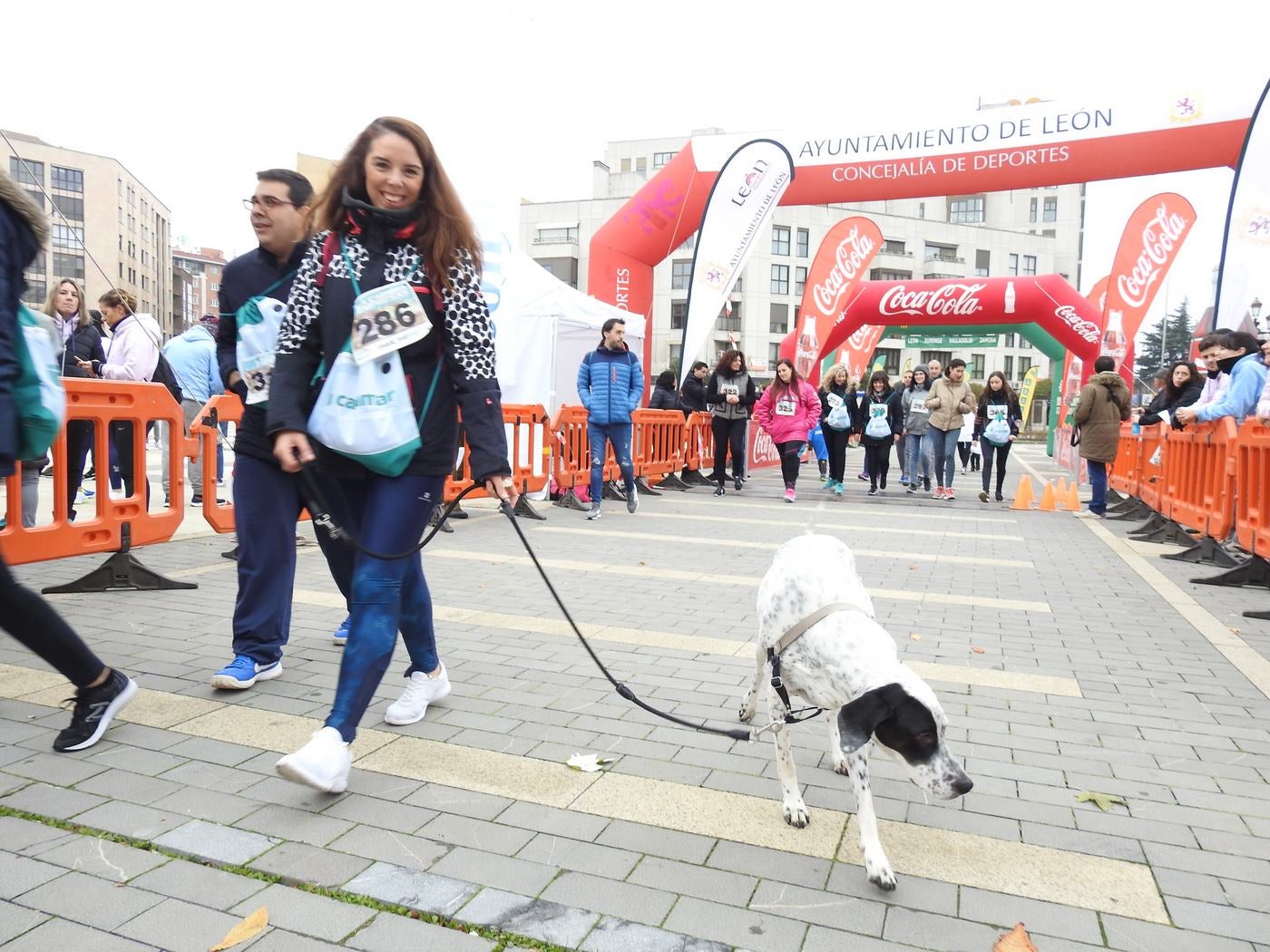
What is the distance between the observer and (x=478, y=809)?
257 centimetres

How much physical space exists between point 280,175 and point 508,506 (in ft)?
6.04

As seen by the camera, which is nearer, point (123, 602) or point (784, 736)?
point (784, 736)

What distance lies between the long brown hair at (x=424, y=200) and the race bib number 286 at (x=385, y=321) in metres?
0.14

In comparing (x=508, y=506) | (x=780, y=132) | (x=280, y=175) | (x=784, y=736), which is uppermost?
(x=780, y=132)

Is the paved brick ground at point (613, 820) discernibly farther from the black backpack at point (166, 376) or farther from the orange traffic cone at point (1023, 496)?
the orange traffic cone at point (1023, 496)

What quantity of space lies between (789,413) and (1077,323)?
12.5 m

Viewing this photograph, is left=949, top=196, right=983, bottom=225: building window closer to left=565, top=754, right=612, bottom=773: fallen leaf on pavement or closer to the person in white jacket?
the person in white jacket

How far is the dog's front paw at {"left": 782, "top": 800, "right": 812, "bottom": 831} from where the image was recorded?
2.55m

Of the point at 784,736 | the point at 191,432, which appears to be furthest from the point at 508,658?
the point at 191,432

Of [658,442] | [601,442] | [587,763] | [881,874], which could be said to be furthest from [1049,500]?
[881,874]

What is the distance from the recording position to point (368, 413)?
8.55ft

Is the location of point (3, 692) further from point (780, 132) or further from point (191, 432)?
point (780, 132)

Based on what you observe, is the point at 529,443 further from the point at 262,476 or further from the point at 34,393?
the point at 34,393

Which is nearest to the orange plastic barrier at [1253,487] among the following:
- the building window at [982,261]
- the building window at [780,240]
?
the building window at [780,240]
